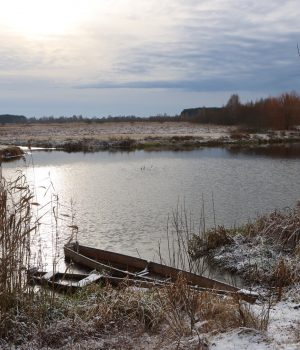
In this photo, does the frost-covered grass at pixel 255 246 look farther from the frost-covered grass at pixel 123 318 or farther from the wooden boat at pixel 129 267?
the frost-covered grass at pixel 123 318

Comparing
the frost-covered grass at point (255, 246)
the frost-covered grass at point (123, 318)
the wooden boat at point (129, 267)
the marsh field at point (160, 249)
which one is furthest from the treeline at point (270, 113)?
the frost-covered grass at point (123, 318)

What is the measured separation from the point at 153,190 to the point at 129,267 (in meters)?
12.9

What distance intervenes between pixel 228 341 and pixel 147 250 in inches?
338

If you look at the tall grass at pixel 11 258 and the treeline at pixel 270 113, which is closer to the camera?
the tall grass at pixel 11 258

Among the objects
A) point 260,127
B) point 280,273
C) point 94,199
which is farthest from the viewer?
point 260,127

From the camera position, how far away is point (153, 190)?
2444cm

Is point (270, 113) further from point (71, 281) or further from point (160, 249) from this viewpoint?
point (71, 281)

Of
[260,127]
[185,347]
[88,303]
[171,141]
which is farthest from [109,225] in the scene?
[260,127]

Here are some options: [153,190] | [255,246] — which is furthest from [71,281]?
[153,190]

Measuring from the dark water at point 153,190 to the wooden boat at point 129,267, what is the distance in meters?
1.33

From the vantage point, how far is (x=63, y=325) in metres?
5.84

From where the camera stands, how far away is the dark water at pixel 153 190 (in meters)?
15.9

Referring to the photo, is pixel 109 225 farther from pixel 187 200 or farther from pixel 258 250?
pixel 258 250

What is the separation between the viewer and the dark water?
1587cm
